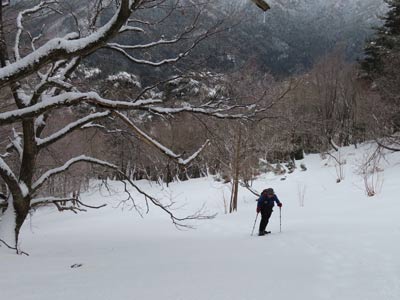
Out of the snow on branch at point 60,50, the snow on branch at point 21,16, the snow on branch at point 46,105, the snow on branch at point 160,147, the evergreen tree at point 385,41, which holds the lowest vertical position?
the snow on branch at point 160,147

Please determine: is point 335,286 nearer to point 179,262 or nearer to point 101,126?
point 179,262

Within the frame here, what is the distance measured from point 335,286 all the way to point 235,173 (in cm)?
1338

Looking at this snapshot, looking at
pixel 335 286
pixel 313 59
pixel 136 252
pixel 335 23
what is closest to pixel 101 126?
pixel 136 252

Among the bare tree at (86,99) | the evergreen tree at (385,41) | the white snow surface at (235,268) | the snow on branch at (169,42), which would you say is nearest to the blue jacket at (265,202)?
the white snow surface at (235,268)

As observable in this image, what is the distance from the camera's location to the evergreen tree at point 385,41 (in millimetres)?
25172

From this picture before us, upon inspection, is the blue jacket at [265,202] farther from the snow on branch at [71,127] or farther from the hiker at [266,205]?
the snow on branch at [71,127]

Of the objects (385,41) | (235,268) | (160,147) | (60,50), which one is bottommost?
(235,268)

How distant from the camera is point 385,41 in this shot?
26.5m

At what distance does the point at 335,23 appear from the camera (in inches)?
2186

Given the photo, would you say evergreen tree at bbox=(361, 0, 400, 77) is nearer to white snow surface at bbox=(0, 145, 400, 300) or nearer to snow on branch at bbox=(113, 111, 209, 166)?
white snow surface at bbox=(0, 145, 400, 300)

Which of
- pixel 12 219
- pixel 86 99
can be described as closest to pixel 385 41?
pixel 12 219

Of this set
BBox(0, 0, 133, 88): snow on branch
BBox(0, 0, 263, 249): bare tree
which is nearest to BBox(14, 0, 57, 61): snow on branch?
BBox(0, 0, 263, 249): bare tree

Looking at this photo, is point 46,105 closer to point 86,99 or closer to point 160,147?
point 86,99

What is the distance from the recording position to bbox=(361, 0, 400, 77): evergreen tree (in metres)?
25.2
